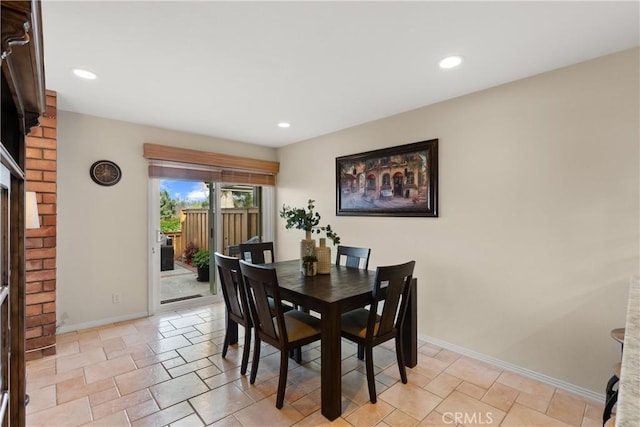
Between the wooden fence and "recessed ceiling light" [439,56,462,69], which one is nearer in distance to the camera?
"recessed ceiling light" [439,56,462,69]

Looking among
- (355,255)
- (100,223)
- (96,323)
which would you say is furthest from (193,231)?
(355,255)

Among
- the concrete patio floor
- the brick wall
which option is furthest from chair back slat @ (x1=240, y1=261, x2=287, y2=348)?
the concrete patio floor

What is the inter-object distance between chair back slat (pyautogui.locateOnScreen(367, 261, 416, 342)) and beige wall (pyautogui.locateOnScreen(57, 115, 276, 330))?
3.10m

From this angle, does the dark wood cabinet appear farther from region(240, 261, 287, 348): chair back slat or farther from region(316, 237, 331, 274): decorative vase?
region(316, 237, 331, 274): decorative vase

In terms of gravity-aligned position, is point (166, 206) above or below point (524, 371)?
above

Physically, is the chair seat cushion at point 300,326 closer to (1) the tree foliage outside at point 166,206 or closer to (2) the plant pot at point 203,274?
(1) the tree foliage outside at point 166,206

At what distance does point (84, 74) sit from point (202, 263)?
9.70 feet

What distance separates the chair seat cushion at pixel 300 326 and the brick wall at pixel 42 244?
2.27 meters

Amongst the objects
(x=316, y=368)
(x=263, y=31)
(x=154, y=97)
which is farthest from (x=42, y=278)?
(x=263, y=31)

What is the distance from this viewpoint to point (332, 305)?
1931mm

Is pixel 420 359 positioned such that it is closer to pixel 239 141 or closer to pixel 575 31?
pixel 575 31

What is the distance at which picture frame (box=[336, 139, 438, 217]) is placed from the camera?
3.07 metres

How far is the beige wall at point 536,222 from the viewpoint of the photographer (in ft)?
6.85

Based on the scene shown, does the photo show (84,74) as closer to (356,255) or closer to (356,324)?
(356,255)
